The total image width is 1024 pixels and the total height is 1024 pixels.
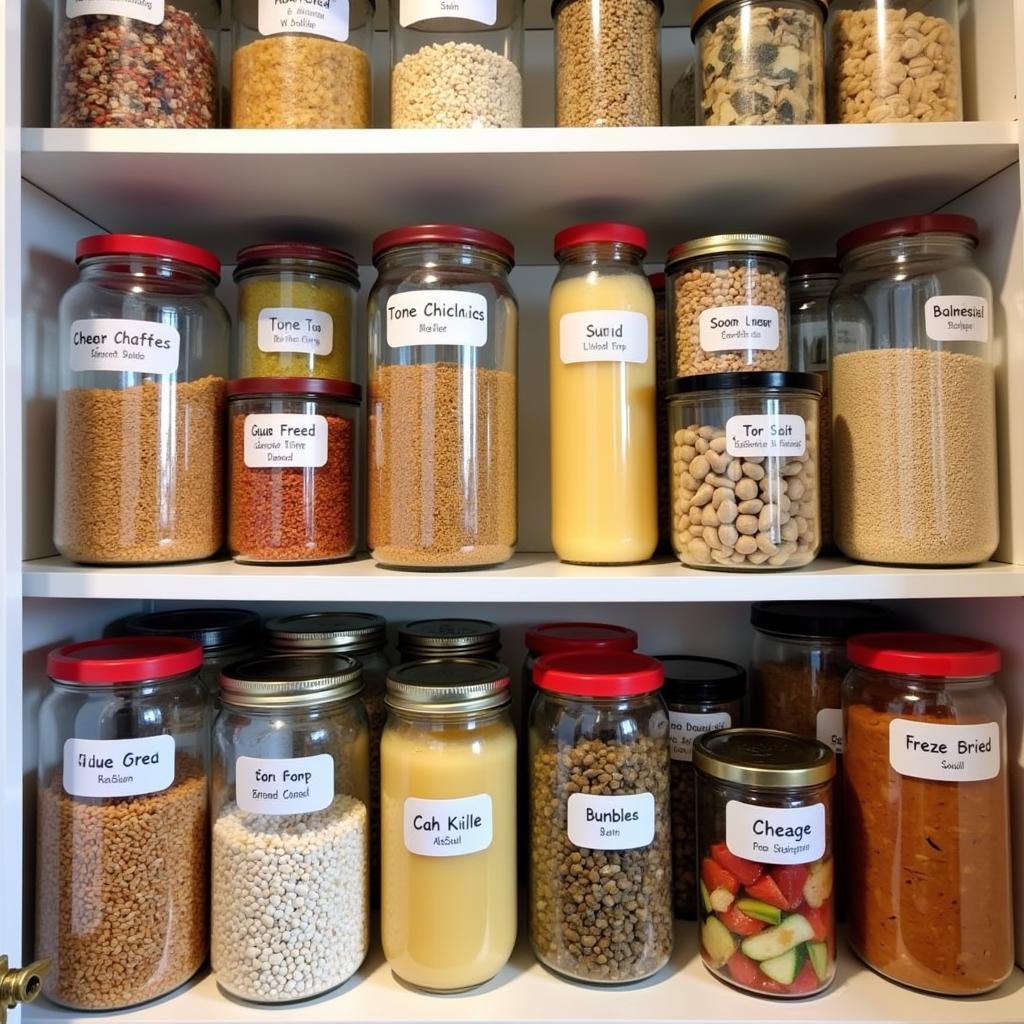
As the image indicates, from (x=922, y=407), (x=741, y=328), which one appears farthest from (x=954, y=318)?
(x=741, y=328)

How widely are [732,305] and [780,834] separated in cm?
55

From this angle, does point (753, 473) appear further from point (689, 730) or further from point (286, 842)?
point (286, 842)

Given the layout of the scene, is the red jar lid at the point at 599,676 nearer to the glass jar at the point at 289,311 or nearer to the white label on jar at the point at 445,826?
the white label on jar at the point at 445,826

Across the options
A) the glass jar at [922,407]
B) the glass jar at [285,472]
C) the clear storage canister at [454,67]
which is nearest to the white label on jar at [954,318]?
the glass jar at [922,407]

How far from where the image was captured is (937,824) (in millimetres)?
723

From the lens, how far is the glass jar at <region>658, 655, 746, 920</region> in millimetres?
Answer: 863

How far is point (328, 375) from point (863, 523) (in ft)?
2.07

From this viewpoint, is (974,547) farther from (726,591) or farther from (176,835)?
(176,835)

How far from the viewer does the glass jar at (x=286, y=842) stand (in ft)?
2.34

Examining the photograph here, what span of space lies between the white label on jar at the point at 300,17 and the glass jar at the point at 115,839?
68 cm

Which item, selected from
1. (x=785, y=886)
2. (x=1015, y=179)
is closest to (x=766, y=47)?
(x=1015, y=179)

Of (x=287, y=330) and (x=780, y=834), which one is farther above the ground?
(x=287, y=330)

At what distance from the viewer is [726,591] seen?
0.73 metres

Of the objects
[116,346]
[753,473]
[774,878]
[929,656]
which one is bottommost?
[774,878]
